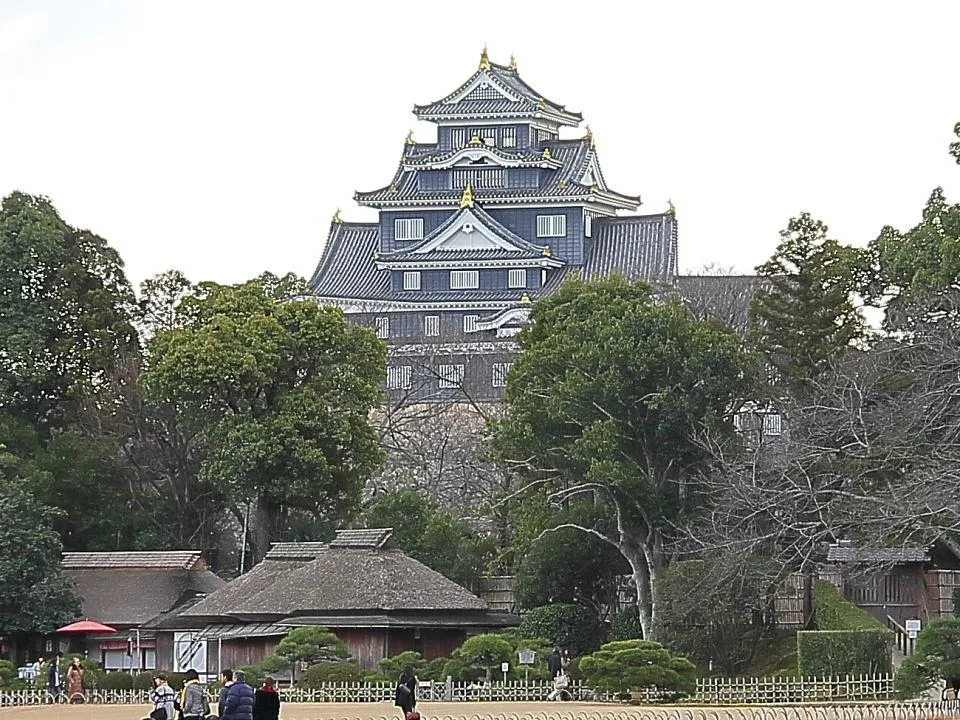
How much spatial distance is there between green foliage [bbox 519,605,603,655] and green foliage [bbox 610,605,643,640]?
0.53 metres

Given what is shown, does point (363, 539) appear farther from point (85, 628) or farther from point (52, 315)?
point (52, 315)

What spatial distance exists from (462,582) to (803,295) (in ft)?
37.0

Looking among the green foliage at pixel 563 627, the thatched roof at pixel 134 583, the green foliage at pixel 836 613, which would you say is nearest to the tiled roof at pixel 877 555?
the green foliage at pixel 836 613

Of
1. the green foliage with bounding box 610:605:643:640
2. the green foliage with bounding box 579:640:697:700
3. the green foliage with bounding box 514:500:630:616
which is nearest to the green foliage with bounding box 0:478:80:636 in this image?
the green foliage with bounding box 514:500:630:616

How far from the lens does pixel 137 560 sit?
1890 inches

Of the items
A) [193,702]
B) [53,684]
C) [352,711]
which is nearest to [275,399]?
[53,684]

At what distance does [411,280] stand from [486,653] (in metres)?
47.4

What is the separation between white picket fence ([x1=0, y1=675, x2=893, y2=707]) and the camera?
110ft

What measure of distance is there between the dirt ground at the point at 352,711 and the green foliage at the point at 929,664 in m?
4.34

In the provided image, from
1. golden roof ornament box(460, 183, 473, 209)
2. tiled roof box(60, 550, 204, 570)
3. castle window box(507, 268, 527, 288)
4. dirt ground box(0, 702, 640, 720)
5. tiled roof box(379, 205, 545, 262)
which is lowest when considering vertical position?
dirt ground box(0, 702, 640, 720)

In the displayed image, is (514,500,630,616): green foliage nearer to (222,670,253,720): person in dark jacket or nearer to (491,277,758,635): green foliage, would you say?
(491,277,758,635): green foliage

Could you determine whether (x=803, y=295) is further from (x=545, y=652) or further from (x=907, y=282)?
(x=545, y=652)

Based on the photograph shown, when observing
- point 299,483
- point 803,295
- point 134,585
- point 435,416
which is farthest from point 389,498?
point 435,416

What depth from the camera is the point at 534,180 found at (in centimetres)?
8550
